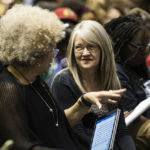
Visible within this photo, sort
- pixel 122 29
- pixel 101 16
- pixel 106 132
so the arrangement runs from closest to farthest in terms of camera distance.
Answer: pixel 106 132 < pixel 122 29 < pixel 101 16

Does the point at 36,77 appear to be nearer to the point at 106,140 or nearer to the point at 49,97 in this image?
the point at 49,97

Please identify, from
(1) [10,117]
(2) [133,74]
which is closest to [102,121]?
(1) [10,117]

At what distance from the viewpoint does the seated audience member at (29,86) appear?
2.38 metres

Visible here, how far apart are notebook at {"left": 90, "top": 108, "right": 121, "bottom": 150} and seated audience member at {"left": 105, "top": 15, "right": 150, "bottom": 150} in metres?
1.12

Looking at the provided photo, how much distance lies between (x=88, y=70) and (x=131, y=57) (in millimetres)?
797

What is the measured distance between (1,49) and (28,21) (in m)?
0.24

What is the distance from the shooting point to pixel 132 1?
23.9 feet

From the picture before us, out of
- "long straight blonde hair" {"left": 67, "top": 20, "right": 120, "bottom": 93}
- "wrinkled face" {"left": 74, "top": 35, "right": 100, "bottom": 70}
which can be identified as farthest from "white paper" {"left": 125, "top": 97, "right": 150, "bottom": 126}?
"wrinkled face" {"left": 74, "top": 35, "right": 100, "bottom": 70}

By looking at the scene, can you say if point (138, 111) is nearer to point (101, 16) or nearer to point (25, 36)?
point (25, 36)

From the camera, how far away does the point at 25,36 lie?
2.47 m

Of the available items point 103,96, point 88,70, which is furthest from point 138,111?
point 103,96

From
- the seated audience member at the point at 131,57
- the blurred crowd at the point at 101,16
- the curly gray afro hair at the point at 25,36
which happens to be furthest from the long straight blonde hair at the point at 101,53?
the curly gray afro hair at the point at 25,36

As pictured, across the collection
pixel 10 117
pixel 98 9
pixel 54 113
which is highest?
pixel 10 117

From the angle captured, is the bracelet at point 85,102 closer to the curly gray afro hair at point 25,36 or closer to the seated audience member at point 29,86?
the seated audience member at point 29,86
